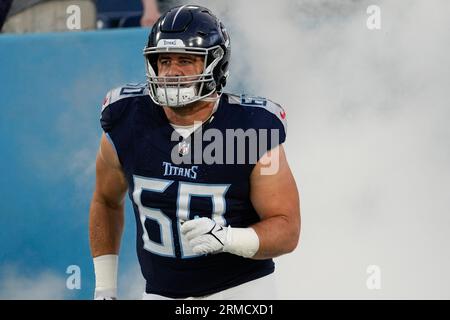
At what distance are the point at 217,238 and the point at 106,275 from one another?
455 millimetres

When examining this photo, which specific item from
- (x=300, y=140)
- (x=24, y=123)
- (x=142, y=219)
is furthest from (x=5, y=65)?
(x=142, y=219)

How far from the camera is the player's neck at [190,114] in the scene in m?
2.52

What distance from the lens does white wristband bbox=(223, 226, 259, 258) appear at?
7.64 ft

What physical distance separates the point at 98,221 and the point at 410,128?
4.09ft

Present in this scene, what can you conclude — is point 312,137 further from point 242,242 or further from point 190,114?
point 242,242

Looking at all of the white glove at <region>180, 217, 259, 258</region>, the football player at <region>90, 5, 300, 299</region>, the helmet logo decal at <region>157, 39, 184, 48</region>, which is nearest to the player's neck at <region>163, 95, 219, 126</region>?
the football player at <region>90, 5, 300, 299</region>

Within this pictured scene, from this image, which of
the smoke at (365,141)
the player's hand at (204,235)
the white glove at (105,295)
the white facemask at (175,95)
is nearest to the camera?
the player's hand at (204,235)

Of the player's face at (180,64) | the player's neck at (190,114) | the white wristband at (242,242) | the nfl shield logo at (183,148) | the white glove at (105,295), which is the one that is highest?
the player's face at (180,64)

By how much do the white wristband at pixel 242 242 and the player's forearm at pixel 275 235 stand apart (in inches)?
0.7

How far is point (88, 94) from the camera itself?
354cm

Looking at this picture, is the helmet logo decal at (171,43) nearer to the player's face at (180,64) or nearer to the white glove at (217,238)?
the player's face at (180,64)

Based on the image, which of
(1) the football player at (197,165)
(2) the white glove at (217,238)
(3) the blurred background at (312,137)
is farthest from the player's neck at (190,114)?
(3) the blurred background at (312,137)
